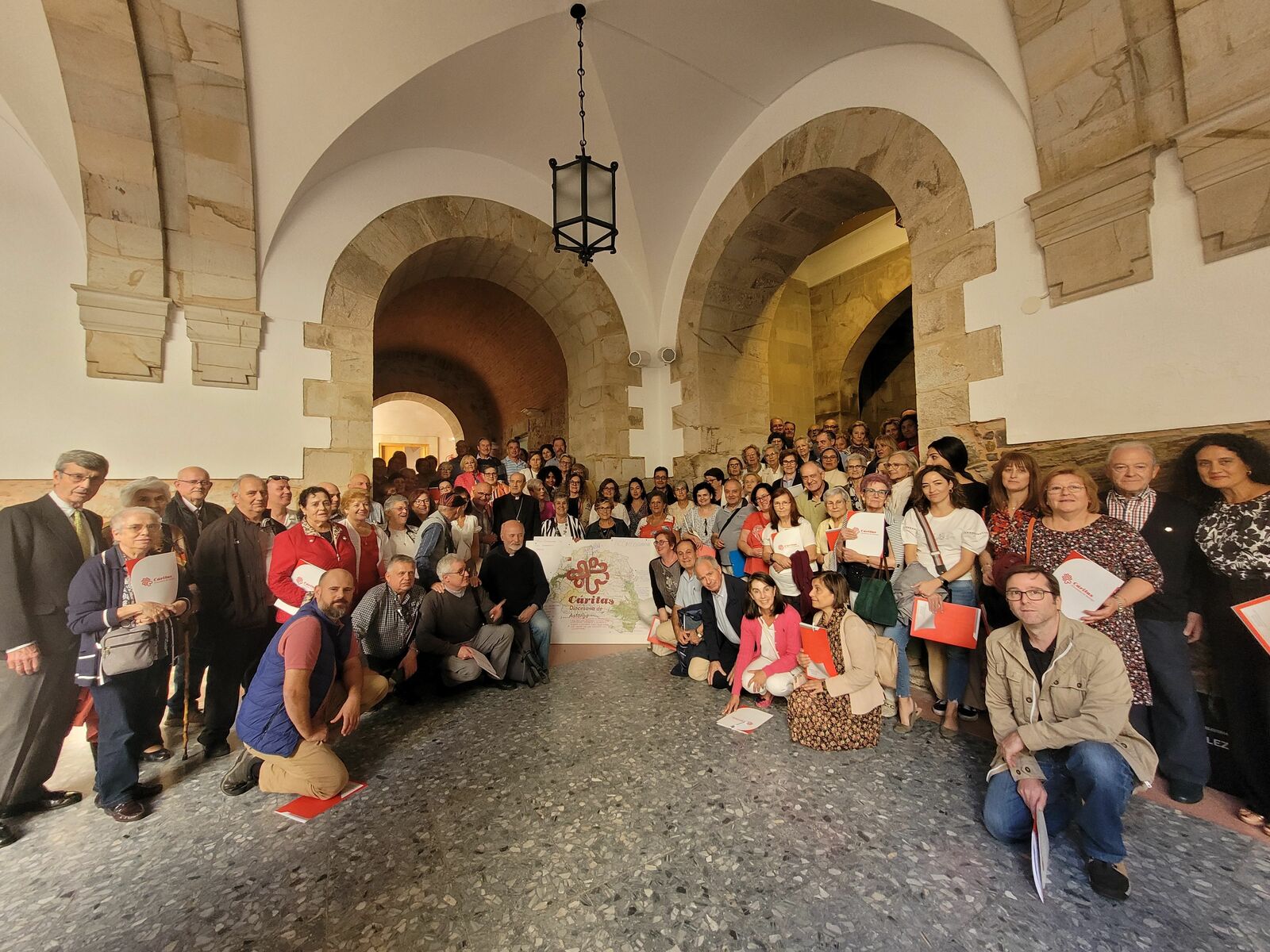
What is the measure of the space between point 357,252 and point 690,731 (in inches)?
218

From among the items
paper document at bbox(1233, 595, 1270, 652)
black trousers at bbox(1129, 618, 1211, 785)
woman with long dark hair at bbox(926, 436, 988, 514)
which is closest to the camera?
paper document at bbox(1233, 595, 1270, 652)

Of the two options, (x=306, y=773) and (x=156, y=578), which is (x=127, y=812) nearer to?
(x=306, y=773)

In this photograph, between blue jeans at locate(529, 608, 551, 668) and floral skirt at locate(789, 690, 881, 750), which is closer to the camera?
floral skirt at locate(789, 690, 881, 750)

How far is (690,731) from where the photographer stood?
9.80 ft

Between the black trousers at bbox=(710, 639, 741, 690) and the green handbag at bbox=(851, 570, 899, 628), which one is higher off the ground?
the green handbag at bbox=(851, 570, 899, 628)

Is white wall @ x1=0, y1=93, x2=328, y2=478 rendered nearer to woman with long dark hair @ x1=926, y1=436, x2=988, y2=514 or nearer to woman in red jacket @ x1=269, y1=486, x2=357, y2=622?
woman in red jacket @ x1=269, y1=486, x2=357, y2=622

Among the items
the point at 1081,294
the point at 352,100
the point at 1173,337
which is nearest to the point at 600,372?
the point at 352,100

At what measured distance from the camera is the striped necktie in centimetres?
252

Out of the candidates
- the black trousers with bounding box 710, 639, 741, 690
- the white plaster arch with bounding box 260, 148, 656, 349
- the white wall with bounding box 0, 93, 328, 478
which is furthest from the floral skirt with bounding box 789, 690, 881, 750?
the white plaster arch with bounding box 260, 148, 656, 349

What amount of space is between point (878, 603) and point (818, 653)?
468 mm

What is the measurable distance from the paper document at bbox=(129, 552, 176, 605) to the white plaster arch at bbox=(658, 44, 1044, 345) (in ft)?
16.6

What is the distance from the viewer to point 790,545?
3855 mm

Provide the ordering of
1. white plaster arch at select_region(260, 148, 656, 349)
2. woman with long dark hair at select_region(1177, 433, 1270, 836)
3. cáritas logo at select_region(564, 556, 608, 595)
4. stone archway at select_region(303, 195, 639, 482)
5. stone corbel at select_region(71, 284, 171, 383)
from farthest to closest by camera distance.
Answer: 1. stone archway at select_region(303, 195, 639, 482)
2. white plaster arch at select_region(260, 148, 656, 349)
3. cáritas logo at select_region(564, 556, 608, 595)
4. stone corbel at select_region(71, 284, 171, 383)
5. woman with long dark hair at select_region(1177, 433, 1270, 836)

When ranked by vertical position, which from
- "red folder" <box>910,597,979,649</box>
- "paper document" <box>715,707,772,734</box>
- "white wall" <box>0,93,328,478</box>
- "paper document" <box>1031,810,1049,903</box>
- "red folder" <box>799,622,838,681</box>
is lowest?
"paper document" <box>715,707,772,734</box>
